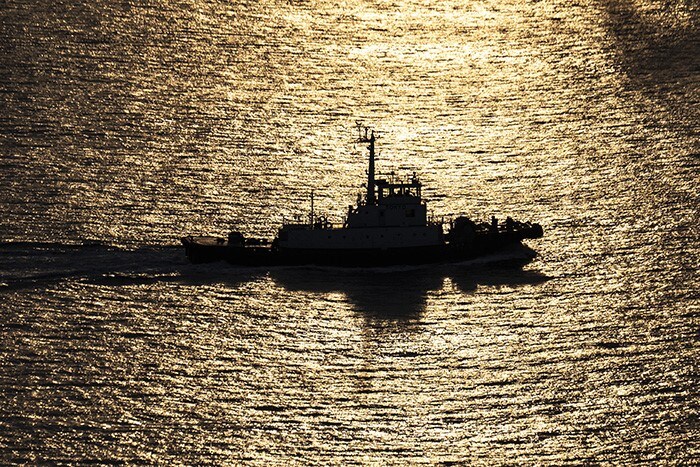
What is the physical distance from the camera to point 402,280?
6708 inches

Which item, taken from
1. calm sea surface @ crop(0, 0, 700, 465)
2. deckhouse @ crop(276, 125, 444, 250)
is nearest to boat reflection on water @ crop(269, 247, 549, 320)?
calm sea surface @ crop(0, 0, 700, 465)

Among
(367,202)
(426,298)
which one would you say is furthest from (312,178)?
(426,298)

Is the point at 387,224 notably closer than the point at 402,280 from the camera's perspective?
No

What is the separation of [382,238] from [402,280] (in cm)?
590

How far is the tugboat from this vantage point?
566 feet

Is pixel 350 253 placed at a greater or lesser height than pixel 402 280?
greater

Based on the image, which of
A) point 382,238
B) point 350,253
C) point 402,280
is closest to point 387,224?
point 382,238

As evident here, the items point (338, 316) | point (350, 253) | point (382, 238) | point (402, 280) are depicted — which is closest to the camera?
point (338, 316)

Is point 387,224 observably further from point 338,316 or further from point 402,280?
point 338,316

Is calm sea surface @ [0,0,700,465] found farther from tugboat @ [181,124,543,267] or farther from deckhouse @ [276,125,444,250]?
deckhouse @ [276,125,444,250]

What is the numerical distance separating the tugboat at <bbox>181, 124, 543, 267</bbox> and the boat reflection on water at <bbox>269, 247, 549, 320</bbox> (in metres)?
0.90

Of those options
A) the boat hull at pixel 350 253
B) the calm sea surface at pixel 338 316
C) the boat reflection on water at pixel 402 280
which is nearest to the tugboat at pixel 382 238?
the boat hull at pixel 350 253

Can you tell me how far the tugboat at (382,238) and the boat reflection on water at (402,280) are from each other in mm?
901

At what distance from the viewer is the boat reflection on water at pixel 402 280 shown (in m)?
164
